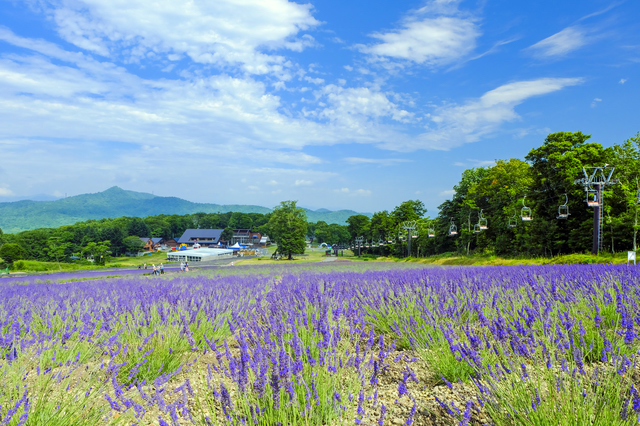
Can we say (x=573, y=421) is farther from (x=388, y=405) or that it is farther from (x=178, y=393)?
(x=178, y=393)

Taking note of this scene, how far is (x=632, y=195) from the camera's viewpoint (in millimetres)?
18703

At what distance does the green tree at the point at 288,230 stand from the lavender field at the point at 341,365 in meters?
53.3

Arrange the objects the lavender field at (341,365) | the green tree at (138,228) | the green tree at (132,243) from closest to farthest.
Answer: the lavender field at (341,365), the green tree at (132,243), the green tree at (138,228)

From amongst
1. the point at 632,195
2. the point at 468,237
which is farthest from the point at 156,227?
the point at 632,195

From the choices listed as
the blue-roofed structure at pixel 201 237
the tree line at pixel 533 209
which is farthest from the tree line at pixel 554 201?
the blue-roofed structure at pixel 201 237

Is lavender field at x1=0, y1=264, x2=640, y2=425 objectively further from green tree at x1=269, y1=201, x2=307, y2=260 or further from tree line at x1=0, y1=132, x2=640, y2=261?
green tree at x1=269, y1=201, x2=307, y2=260

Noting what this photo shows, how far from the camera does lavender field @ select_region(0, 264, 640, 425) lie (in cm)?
183

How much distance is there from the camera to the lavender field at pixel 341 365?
1.83 metres

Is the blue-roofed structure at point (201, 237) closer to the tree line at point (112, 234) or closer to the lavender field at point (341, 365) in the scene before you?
the tree line at point (112, 234)

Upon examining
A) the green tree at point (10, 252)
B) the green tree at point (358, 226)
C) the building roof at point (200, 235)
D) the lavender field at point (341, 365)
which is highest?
the green tree at point (358, 226)

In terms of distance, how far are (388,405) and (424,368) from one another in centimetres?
75

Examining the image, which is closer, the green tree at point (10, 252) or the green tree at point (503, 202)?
the green tree at point (503, 202)

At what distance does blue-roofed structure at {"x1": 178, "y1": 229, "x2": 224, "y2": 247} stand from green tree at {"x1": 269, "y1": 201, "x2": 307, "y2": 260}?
66142 millimetres

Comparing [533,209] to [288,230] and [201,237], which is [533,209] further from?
[201,237]
